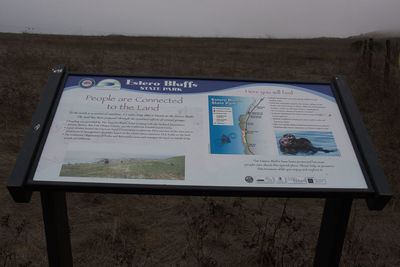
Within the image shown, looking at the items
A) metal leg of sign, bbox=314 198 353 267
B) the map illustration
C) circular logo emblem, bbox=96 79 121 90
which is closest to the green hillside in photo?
the map illustration

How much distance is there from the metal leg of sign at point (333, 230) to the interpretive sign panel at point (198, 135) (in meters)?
0.31

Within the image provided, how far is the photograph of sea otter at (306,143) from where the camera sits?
2311 mm

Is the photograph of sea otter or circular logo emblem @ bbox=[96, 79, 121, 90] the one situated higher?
circular logo emblem @ bbox=[96, 79, 121, 90]

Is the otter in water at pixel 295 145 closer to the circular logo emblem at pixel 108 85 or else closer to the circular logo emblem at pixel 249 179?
the circular logo emblem at pixel 249 179

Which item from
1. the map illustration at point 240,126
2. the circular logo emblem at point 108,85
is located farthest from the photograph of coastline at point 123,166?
the circular logo emblem at point 108,85

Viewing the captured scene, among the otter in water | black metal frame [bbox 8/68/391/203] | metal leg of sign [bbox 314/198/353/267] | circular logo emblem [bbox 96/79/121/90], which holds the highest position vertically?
circular logo emblem [bbox 96/79/121/90]

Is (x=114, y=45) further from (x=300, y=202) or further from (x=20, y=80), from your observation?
(x=300, y=202)

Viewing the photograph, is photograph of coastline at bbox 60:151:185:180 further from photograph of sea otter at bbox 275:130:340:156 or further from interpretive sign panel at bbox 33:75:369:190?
photograph of sea otter at bbox 275:130:340:156

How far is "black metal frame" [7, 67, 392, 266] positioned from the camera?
202cm

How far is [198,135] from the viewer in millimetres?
2334

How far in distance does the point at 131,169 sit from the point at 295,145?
1054mm

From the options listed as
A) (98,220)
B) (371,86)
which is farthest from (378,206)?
(371,86)

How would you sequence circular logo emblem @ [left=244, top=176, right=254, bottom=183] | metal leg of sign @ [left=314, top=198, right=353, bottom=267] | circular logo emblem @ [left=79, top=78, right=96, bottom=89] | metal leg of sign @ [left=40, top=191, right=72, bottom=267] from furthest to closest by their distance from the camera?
circular logo emblem @ [left=79, top=78, right=96, bottom=89]
metal leg of sign @ [left=314, top=198, right=353, bottom=267]
metal leg of sign @ [left=40, top=191, right=72, bottom=267]
circular logo emblem @ [left=244, top=176, right=254, bottom=183]

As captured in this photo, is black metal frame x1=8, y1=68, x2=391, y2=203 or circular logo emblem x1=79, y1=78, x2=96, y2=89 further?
circular logo emblem x1=79, y1=78, x2=96, y2=89
